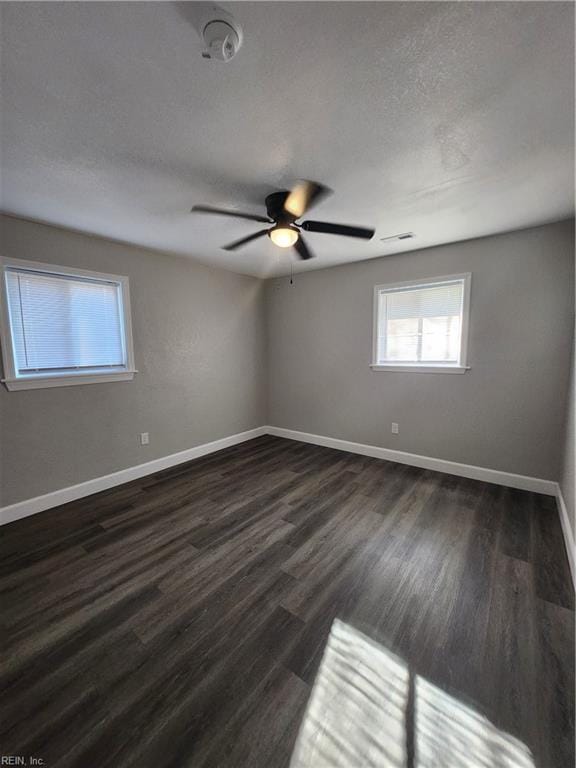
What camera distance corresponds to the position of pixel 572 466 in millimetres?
2166

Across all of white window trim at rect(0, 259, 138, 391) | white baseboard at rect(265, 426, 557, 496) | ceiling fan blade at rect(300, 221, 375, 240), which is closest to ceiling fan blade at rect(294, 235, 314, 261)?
ceiling fan blade at rect(300, 221, 375, 240)

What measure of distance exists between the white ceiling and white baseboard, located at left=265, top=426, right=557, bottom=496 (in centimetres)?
245

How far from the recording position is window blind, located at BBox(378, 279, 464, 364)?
328 cm

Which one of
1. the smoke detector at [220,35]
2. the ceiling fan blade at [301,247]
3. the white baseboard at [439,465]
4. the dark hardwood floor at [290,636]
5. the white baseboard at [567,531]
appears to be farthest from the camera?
the white baseboard at [439,465]

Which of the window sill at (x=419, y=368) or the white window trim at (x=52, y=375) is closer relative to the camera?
the white window trim at (x=52, y=375)

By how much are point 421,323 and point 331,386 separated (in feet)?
4.65

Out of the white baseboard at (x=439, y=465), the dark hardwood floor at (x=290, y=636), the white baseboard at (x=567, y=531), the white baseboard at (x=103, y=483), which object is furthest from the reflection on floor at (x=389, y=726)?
the white baseboard at (x=103, y=483)

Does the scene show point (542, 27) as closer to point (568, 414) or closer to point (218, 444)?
point (568, 414)

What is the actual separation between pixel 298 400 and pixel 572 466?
10.3ft

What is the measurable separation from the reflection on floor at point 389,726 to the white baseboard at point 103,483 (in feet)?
8.89

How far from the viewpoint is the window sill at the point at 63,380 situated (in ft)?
8.34

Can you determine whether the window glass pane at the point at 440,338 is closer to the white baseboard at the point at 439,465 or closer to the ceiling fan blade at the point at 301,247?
the white baseboard at the point at 439,465

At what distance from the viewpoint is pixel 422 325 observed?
11.5ft

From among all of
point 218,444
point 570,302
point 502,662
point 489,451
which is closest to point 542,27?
point 570,302
